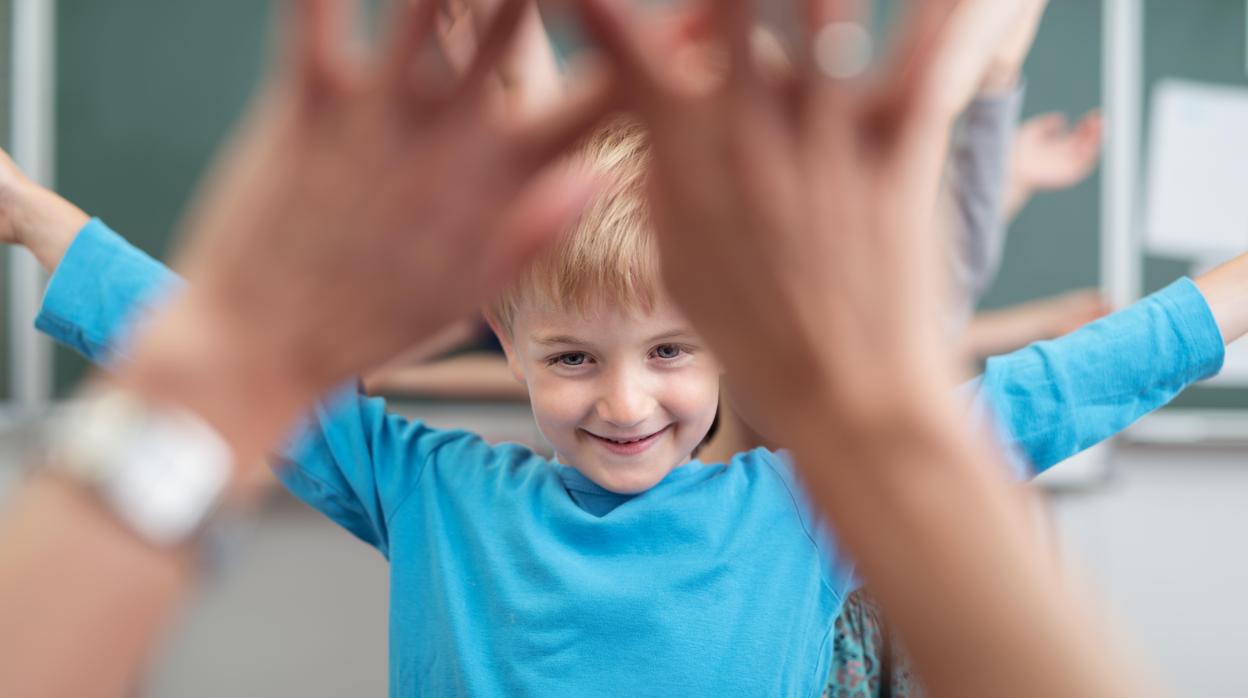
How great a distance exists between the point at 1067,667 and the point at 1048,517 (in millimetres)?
1587

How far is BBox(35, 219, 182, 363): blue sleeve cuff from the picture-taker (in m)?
0.67

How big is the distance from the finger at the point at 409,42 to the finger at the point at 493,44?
2 centimetres

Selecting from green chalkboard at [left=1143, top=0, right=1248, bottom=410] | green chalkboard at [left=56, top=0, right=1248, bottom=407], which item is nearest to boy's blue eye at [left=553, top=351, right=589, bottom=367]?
green chalkboard at [left=56, top=0, right=1248, bottom=407]

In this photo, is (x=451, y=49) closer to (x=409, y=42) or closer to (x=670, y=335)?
(x=409, y=42)

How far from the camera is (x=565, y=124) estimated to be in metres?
0.33

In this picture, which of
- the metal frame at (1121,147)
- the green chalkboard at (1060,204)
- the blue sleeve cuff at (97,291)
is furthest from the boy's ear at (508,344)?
the metal frame at (1121,147)

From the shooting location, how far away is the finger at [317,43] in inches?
12.0

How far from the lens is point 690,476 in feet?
2.82

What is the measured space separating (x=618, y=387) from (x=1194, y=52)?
1.77 m

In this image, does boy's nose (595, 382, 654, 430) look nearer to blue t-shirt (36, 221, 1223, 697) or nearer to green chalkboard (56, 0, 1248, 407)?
blue t-shirt (36, 221, 1223, 697)

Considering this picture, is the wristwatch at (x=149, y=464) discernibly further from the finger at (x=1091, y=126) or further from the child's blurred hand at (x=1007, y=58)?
the finger at (x=1091, y=126)

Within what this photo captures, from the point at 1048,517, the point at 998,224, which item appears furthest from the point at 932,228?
the point at 1048,517

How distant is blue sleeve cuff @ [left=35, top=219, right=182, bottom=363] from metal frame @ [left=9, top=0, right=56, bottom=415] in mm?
1036

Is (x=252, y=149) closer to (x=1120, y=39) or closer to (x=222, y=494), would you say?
(x=222, y=494)
